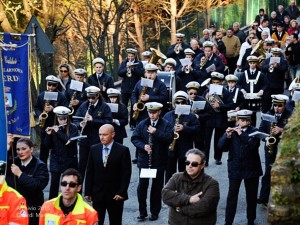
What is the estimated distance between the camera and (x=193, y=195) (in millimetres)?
9609

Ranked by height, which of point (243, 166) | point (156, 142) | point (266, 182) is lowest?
point (266, 182)

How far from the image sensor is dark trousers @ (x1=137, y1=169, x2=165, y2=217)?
13500mm

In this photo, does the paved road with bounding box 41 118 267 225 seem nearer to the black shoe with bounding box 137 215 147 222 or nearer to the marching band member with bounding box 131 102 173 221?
the black shoe with bounding box 137 215 147 222

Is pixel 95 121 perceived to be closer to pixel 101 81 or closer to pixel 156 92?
pixel 156 92

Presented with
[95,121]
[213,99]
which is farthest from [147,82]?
[95,121]

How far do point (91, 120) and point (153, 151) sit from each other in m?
1.75

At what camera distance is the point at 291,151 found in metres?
8.45

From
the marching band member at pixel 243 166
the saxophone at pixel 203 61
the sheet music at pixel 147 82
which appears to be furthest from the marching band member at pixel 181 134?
the saxophone at pixel 203 61

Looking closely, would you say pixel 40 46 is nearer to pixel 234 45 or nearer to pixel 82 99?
pixel 82 99

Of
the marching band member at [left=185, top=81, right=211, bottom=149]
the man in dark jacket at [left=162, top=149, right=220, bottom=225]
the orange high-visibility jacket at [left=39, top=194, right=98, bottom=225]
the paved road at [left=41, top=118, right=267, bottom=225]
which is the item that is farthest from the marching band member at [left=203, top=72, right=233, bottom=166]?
the orange high-visibility jacket at [left=39, top=194, right=98, bottom=225]

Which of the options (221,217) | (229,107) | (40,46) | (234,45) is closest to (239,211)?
(221,217)

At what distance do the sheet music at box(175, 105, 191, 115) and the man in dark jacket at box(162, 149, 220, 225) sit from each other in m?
4.75

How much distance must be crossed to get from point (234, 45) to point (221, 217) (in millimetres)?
12567

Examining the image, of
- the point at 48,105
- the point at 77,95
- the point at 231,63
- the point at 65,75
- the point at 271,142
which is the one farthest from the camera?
the point at 231,63
